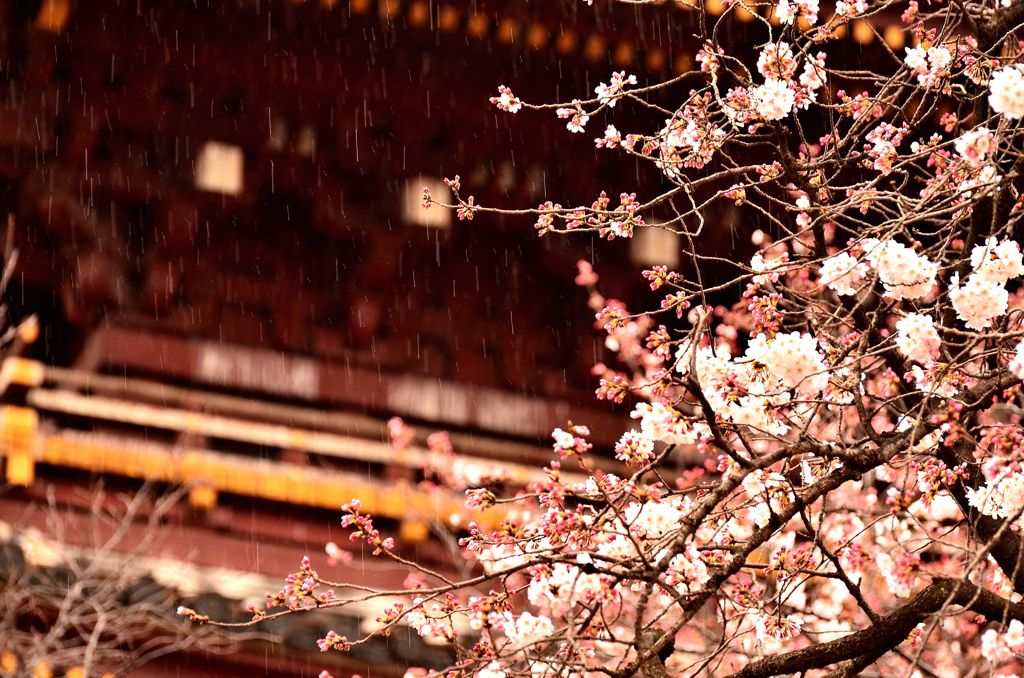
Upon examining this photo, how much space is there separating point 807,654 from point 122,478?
6296 millimetres

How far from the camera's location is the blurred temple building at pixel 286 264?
859 cm

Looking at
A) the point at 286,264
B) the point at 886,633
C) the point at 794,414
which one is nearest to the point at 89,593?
the point at 286,264

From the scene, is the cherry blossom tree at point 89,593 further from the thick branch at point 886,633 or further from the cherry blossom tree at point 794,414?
the thick branch at point 886,633

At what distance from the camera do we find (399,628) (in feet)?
28.6

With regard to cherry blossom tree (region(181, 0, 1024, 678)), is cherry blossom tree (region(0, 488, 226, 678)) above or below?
above

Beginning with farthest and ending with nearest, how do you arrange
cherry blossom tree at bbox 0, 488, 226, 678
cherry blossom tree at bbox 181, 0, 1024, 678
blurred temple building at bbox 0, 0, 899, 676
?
blurred temple building at bbox 0, 0, 899, 676, cherry blossom tree at bbox 0, 488, 226, 678, cherry blossom tree at bbox 181, 0, 1024, 678

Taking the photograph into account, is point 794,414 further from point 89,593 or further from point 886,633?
point 89,593

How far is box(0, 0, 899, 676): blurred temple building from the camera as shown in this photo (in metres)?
8.59

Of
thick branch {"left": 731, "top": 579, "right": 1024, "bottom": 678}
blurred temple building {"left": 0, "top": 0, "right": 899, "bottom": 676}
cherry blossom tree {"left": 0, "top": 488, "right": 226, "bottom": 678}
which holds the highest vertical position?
blurred temple building {"left": 0, "top": 0, "right": 899, "bottom": 676}

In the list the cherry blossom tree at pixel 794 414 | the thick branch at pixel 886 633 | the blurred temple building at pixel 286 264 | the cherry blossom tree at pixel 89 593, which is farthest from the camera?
the blurred temple building at pixel 286 264

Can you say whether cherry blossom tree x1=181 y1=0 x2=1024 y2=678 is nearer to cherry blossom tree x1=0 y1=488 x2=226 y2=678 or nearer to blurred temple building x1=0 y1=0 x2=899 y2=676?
cherry blossom tree x1=0 y1=488 x2=226 y2=678

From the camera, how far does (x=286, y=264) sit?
9.67 metres

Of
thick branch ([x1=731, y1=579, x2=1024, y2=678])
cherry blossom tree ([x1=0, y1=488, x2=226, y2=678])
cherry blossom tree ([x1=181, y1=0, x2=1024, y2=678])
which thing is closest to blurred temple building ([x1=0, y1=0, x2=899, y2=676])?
cherry blossom tree ([x1=0, y1=488, x2=226, y2=678])

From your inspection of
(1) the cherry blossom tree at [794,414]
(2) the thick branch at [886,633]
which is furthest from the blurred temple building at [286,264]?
(2) the thick branch at [886,633]
